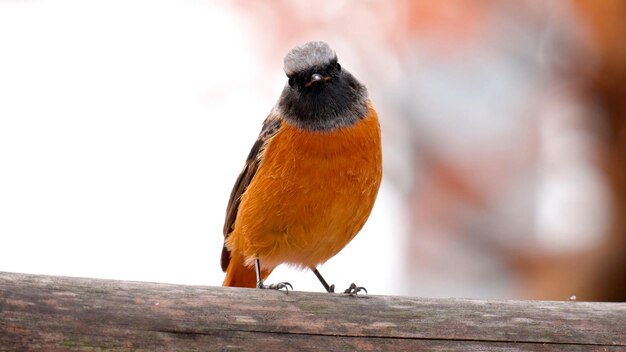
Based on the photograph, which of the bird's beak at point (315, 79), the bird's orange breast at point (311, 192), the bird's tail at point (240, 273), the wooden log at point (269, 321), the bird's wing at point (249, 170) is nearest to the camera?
the wooden log at point (269, 321)

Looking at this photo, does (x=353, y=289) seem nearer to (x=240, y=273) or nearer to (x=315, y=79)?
(x=315, y=79)

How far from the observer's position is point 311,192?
5.34 meters

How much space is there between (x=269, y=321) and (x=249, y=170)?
6.54 feet

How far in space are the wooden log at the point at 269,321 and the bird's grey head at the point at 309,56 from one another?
1.70 meters

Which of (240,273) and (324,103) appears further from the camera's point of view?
(240,273)

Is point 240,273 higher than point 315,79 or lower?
lower

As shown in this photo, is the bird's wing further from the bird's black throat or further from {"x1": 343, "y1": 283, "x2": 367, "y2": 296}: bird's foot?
{"x1": 343, "y1": 283, "x2": 367, "y2": 296}: bird's foot

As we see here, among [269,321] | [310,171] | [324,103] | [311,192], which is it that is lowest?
[269,321]

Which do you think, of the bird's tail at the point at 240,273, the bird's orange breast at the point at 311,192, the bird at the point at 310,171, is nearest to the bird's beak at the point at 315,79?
the bird at the point at 310,171

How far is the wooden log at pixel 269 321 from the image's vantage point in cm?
374

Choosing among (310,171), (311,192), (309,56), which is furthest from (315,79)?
(311,192)

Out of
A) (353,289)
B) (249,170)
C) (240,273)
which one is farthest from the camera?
(240,273)

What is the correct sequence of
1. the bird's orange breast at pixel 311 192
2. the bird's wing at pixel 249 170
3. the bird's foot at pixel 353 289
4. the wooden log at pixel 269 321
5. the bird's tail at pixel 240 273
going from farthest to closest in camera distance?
the bird's tail at pixel 240 273
the bird's wing at pixel 249 170
the bird's orange breast at pixel 311 192
the bird's foot at pixel 353 289
the wooden log at pixel 269 321

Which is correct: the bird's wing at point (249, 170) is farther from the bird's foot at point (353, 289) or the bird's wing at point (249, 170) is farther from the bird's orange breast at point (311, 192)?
the bird's foot at point (353, 289)
